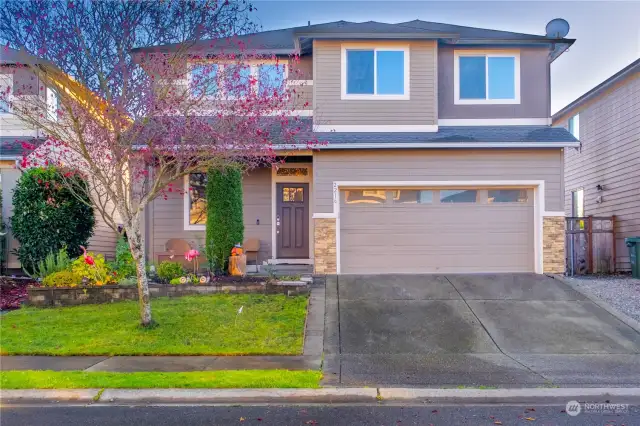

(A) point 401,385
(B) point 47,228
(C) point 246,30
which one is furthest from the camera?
(B) point 47,228

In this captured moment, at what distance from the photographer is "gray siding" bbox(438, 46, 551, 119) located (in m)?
14.9

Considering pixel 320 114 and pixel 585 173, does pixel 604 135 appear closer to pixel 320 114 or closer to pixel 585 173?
pixel 585 173

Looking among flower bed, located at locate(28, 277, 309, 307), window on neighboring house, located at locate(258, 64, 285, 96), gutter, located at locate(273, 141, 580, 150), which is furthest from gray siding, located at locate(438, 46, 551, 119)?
flower bed, located at locate(28, 277, 309, 307)

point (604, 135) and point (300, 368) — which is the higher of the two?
point (604, 135)

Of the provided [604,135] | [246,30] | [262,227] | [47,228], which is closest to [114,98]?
[246,30]

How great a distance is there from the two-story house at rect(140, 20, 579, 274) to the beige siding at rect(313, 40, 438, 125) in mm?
26

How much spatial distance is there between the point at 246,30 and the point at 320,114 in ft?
13.3

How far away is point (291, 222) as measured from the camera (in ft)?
48.9

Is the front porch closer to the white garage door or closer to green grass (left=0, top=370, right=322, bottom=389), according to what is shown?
the white garage door

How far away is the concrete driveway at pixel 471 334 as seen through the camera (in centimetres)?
743

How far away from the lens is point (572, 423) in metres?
5.71

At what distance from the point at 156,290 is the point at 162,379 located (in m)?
4.91

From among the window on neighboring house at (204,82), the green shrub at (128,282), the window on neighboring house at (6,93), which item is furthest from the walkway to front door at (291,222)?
the window on neighboring house at (6,93)

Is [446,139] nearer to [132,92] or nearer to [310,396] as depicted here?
[132,92]
